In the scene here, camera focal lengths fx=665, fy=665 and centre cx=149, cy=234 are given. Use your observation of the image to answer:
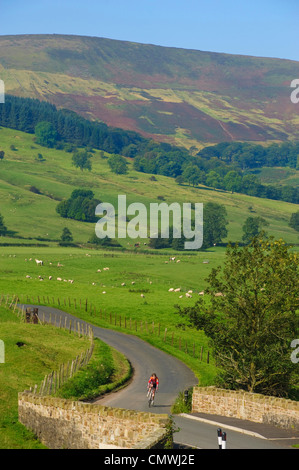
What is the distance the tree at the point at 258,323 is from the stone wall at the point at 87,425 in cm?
1748

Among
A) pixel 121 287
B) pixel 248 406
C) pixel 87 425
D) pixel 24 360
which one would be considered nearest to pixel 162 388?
pixel 24 360

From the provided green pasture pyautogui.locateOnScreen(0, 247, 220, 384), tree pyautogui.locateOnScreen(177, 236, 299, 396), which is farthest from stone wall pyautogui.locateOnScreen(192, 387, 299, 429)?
green pasture pyautogui.locateOnScreen(0, 247, 220, 384)

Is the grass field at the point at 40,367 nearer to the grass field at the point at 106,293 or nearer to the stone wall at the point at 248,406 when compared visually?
the grass field at the point at 106,293

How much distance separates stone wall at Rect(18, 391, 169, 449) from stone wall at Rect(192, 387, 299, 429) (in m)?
10.2

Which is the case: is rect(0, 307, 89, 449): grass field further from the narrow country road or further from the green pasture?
the green pasture

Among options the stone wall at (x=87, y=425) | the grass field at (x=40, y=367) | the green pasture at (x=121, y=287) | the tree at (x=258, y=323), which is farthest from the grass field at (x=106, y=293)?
the tree at (x=258, y=323)

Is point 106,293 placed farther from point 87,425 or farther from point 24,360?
point 87,425

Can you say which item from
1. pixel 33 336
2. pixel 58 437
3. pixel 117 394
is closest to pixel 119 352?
pixel 33 336

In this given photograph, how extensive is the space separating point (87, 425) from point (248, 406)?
11.3m

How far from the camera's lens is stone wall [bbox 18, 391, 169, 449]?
3003 centimetres

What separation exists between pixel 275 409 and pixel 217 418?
3.57 metres

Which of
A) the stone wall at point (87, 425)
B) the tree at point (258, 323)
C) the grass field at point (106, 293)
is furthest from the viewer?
the grass field at point (106, 293)

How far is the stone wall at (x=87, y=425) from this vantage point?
98.5ft

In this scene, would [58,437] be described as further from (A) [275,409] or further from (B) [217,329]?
(B) [217,329]
